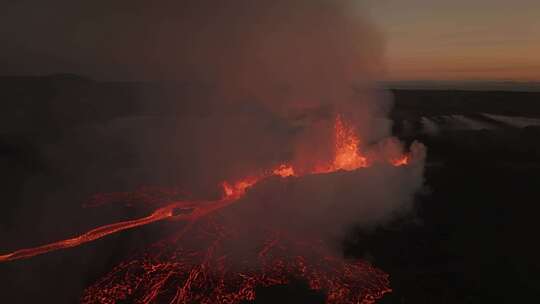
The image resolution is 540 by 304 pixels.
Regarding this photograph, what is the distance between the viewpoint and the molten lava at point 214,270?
1656 cm

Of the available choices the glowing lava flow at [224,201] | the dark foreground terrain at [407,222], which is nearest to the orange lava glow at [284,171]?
the glowing lava flow at [224,201]

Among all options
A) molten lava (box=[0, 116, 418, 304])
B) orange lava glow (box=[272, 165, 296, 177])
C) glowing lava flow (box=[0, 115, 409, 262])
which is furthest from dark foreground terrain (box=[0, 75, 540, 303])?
orange lava glow (box=[272, 165, 296, 177])

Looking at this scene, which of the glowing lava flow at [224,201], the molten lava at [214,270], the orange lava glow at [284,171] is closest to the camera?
the molten lava at [214,270]

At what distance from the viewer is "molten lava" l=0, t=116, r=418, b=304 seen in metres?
16.6

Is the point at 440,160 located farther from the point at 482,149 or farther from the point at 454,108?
the point at 454,108

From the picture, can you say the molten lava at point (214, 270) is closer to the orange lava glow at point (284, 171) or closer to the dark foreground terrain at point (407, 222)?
the dark foreground terrain at point (407, 222)

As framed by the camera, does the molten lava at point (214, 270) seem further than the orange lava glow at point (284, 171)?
No

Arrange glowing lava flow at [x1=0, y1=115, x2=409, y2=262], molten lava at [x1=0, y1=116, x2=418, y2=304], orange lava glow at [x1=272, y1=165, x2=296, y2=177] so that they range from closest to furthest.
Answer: molten lava at [x1=0, y1=116, x2=418, y2=304]
glowing lava flow at [x1=0, y1=115, x2=409, y2=262]
orange lava glow at [x1=272, y1=165, x2=296, y2=177]

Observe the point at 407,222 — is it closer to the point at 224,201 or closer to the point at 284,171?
the point at 284,171

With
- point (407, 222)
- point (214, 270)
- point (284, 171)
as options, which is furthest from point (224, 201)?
point (407, 222)

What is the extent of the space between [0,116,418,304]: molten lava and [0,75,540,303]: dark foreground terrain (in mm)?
776

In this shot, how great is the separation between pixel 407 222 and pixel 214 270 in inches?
431

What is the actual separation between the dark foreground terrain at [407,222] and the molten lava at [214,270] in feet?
2.55

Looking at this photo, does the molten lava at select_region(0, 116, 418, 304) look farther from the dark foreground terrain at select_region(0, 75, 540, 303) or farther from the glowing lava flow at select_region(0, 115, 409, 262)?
the dark foreground terrain at select_region(0, 75, 540, 303)
